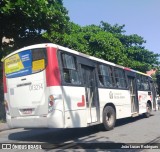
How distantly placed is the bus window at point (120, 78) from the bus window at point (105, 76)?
660 millimetres

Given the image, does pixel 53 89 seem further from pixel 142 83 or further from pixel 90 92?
pixel 142 83

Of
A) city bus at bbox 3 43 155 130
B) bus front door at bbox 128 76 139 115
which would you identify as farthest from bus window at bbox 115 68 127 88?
city bus at bbox 3 43 155 130

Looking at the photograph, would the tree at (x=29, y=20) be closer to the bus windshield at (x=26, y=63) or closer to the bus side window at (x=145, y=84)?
the bus windshield at (x=26, y=63)

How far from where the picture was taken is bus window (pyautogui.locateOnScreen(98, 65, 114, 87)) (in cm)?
1164

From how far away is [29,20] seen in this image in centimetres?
1548

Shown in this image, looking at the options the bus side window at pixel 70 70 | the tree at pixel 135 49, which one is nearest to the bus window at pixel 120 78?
the bus side window at pixel 70 70

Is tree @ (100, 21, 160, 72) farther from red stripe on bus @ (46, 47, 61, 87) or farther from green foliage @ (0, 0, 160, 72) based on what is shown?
red stripe on bus @ (46, 47, 61, 87)

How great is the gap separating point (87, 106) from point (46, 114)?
6.39 ft

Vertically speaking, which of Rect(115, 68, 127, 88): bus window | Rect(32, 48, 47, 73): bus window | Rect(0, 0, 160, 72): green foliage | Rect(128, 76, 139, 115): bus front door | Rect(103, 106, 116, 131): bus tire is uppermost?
Rect(0, 0, 160, 72): green foliage

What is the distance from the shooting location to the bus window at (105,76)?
11.6 meters

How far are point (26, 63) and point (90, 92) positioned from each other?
259 centimetres

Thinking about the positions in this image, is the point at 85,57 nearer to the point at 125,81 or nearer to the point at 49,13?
the point at 125,81

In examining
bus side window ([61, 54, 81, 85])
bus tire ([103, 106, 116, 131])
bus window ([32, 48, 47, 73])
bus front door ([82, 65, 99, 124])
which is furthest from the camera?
bus tire ([103, 106, 116, 131])

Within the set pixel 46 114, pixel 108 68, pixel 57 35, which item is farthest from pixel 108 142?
pixel 57 35
